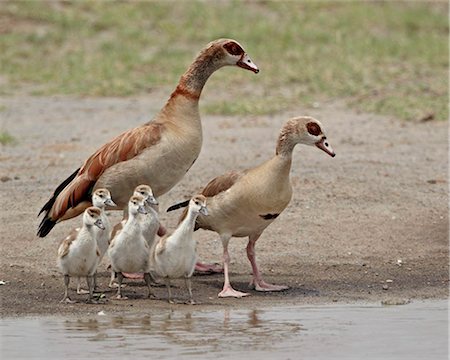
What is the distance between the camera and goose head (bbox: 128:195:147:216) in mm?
8875

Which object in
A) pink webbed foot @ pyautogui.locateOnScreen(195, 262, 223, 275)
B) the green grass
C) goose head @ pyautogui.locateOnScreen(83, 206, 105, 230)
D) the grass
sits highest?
the grass

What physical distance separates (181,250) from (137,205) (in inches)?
17.1

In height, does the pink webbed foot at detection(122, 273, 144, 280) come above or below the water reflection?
above

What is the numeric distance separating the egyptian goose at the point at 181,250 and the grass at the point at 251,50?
6.72m

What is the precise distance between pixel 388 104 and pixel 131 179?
6748 mm

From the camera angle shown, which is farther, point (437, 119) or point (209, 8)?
point (209, 8)

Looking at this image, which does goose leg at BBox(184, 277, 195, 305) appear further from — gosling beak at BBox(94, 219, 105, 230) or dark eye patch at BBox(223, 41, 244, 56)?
dark eye patch at BBox(223, 41, 244, 56)

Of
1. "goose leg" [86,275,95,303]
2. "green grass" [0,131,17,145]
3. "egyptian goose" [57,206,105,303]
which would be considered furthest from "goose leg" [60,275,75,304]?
"green grass" [0,131,17,145]

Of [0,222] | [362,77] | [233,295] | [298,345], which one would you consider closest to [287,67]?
[362,77]

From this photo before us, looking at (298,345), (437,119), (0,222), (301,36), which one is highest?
→ (301,36)

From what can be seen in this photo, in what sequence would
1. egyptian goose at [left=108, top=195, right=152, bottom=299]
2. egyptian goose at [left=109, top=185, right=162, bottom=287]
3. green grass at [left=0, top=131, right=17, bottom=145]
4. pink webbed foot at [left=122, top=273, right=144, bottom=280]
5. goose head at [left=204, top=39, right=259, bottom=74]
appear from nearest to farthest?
egyptian goose at [left=108, top=195, right=152, bottom=299] < egyptian goose at [left=109, top=185, right=162, bottom=287] < pink webbed foot at [left=122, top=273, right=144, bottom=280] < goose head at [left=204, top=39, right=259, bottom=74] < green grass at [left=0, top=131, right=17, bottom=145]

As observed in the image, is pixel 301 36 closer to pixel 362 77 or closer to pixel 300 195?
pixel 362 77

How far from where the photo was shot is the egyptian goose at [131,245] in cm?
890

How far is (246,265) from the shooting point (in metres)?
10.1
